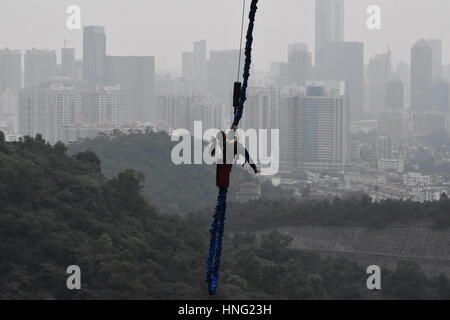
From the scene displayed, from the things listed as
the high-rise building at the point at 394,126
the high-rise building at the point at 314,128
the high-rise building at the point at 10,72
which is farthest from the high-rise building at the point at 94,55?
the high-rise building at the point at 394,126

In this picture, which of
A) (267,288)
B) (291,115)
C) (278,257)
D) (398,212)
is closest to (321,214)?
(398,212)

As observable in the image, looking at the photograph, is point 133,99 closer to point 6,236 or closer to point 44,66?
point 44,66

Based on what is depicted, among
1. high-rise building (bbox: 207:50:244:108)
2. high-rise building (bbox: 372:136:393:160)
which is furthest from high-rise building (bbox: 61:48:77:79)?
high-rise building (bbox: 372:136:393:160)

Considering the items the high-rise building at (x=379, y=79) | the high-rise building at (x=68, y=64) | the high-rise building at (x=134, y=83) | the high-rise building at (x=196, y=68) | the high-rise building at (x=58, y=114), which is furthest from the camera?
the high-rise building at (x=379, y=79)

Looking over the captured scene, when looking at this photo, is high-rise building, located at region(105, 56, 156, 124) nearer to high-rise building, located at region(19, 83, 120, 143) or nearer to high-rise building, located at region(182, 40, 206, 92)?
high-rise building, located at region(182, 40, 206, 92)

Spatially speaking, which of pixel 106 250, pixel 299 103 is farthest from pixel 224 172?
pixel 299 103

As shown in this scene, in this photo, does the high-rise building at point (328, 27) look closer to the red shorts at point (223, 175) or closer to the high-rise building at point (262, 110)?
the high-rise building at point (262, 110)
